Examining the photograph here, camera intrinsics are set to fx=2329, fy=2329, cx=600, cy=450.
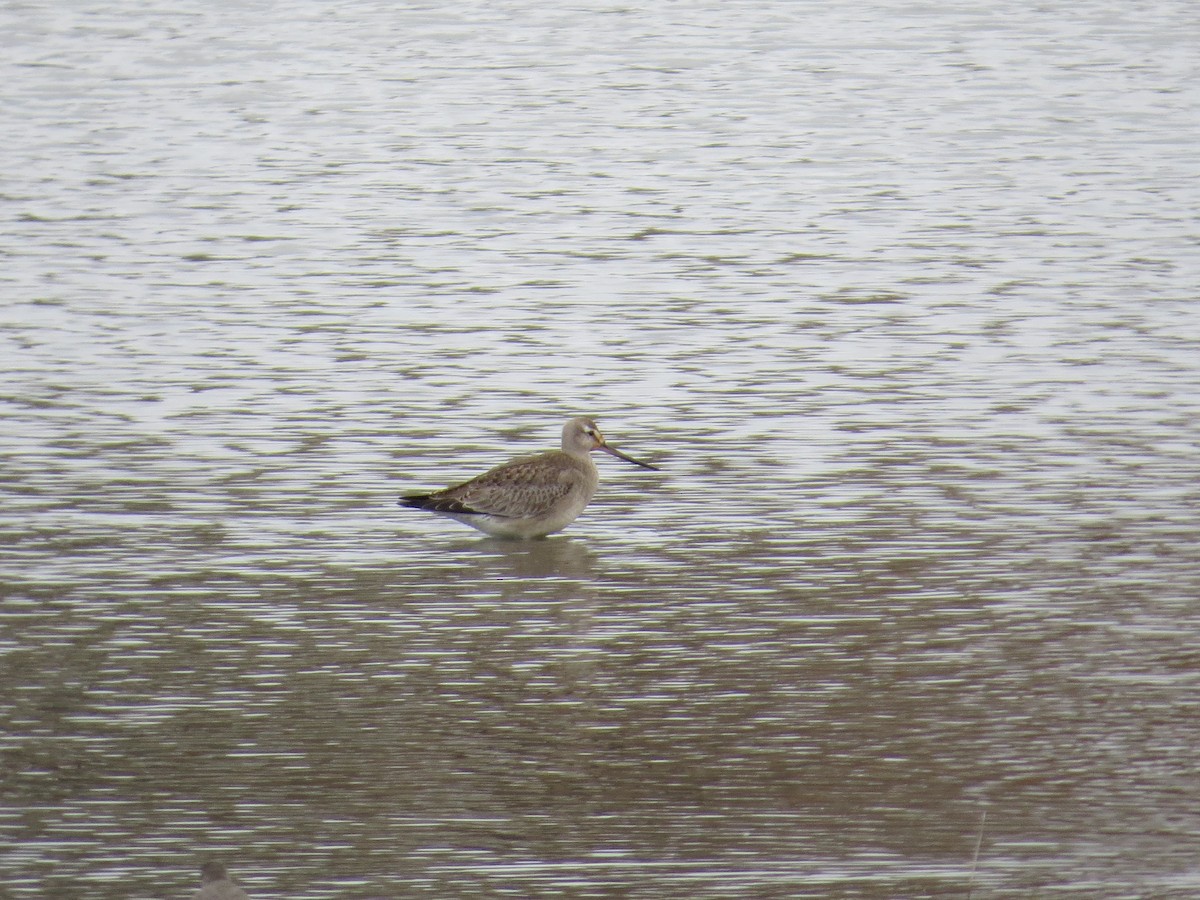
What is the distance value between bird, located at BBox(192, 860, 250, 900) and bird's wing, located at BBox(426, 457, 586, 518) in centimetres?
432

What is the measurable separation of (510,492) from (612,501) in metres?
0.85

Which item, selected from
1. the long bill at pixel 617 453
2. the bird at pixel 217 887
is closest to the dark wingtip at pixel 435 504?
the long bill at pixel 617 453

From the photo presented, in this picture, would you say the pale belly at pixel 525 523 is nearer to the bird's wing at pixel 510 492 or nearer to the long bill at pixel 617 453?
the bird's wing at pixel 510 492

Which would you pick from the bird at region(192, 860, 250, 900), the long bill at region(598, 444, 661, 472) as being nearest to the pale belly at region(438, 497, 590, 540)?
the long bill at region(598, 444, 661, 472)

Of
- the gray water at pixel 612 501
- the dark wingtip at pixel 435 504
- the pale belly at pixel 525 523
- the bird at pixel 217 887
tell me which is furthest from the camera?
the pale belly at pixel 525 523

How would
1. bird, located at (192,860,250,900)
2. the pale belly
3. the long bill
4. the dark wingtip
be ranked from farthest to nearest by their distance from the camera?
the long bill, the pale belly, the dark wingtip, bird, located at (192,860,250,900)

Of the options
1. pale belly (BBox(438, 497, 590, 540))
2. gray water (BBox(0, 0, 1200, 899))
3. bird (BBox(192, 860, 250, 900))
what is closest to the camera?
bird (BBox(192, 860, 250, 900))

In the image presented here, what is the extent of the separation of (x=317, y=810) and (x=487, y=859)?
24.8 inches

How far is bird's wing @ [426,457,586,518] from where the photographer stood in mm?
9633

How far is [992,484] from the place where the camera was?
32.9 ft

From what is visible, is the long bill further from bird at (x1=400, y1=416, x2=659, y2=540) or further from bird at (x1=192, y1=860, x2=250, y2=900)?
bird at (x1=192, y1=860, x2=250, y2=900)

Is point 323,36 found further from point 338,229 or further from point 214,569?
point 214,569

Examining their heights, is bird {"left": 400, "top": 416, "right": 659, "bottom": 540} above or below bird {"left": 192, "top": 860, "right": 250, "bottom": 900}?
below

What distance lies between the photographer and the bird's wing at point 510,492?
31.6ft
